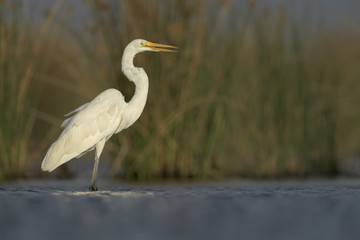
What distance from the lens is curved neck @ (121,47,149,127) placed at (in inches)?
324

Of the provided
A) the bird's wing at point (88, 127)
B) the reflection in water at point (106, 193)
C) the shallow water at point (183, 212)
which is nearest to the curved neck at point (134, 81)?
the bird's wing at point (88, 127)

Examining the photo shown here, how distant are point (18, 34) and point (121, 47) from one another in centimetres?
138

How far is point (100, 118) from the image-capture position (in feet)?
26.7

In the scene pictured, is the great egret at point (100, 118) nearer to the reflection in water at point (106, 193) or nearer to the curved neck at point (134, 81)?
the curved neck at point (134, 81)

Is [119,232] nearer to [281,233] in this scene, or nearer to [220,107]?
[281,233]

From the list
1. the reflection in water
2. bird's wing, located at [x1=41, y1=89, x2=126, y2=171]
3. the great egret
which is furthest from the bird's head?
the reflection in water

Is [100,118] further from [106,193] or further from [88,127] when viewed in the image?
[106,193]

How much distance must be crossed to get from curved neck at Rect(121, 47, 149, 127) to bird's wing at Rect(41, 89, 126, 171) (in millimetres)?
188

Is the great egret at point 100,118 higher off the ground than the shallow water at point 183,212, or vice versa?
the great egret at point 100,118

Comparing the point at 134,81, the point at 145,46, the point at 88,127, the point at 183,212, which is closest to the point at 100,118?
the point at 88,127

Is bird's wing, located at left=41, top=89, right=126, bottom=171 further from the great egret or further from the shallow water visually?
the shallow water

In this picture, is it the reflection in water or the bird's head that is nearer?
the reflection in water

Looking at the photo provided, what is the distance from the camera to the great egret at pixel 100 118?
8062 mm

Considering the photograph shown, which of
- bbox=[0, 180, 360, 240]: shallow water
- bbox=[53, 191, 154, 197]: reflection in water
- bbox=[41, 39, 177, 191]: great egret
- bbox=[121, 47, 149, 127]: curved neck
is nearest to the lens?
bbox=[0, 180, 360, 240]: shallow water
